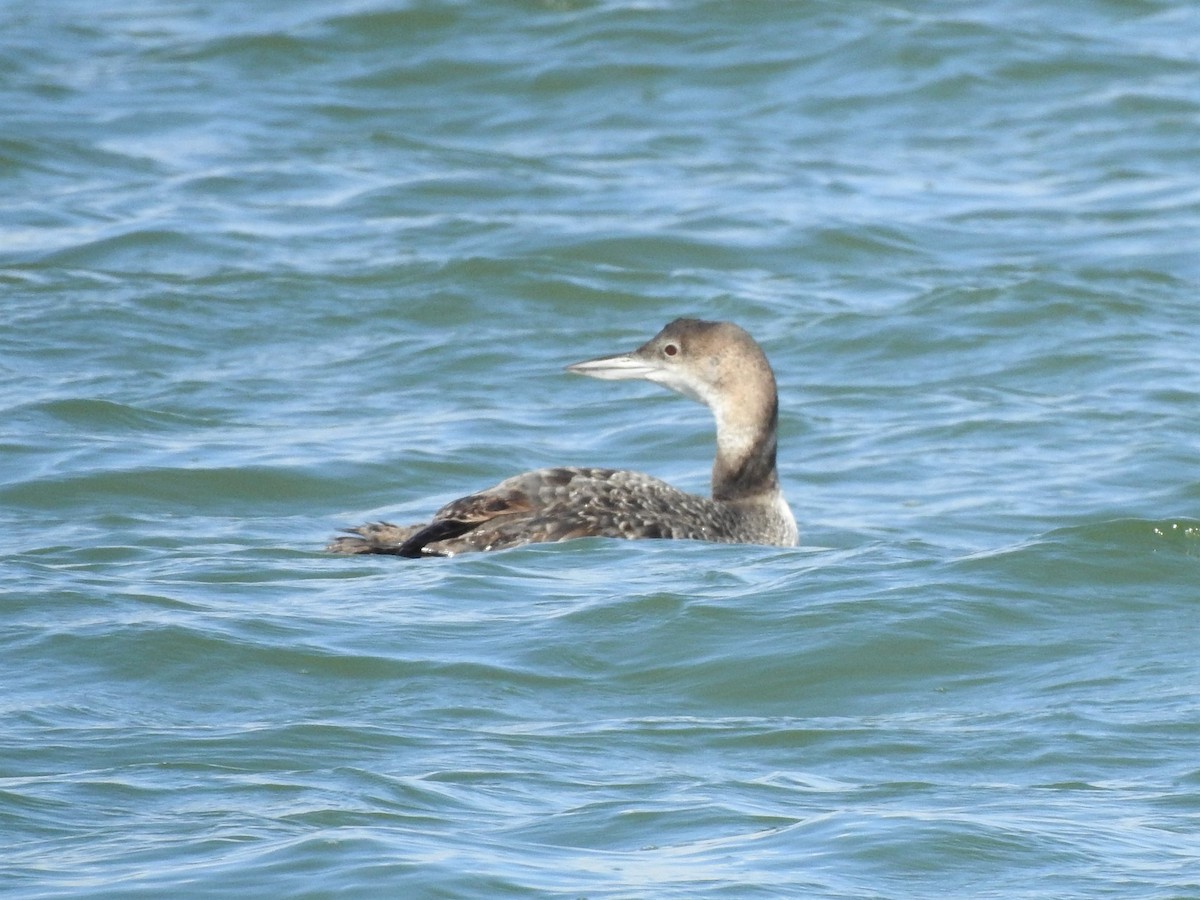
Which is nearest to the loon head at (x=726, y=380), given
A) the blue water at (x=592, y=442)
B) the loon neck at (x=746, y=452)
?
the loon neck at (x=746, y=452)

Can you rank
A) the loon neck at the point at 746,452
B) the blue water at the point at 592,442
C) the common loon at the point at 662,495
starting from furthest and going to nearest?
the loon neck at the point at 746,452
the common loon at the point at 662,495
the blue water at the point at 592,442

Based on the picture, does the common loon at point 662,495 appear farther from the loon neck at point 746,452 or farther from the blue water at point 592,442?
the blue water at point 592,442

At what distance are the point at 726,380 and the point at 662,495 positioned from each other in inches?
35.6

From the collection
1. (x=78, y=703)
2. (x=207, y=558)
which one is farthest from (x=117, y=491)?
(x=78, y=703)

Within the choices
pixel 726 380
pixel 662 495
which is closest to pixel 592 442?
pixel 726 380

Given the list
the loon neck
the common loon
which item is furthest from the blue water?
the loon neck

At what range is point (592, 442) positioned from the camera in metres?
10.3

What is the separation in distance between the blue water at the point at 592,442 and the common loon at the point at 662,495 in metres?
0.16

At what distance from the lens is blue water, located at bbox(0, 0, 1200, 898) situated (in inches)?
201

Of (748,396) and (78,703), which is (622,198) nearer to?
(748,396)

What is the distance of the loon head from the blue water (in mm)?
491

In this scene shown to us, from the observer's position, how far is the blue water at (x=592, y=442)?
511 centimetres

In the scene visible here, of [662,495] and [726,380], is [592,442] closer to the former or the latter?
[726,380]

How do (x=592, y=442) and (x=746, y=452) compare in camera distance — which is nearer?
(x=746, y=452)
